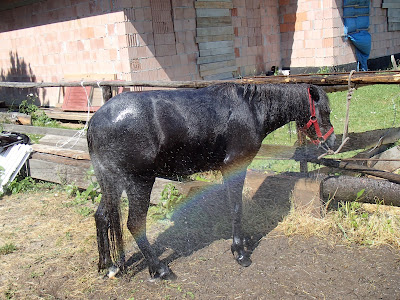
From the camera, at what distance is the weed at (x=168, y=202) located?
4.92 metres

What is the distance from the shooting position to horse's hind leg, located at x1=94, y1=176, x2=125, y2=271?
363 cm

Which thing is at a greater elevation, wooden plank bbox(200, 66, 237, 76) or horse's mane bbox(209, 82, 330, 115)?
wooden plank bbox(200, 66, 237, 76)

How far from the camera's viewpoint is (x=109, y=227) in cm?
377

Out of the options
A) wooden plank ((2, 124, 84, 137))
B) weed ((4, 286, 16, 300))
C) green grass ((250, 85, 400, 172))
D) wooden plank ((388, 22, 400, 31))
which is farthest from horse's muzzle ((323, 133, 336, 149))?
wooden plank ((388, 22, 400, 31))

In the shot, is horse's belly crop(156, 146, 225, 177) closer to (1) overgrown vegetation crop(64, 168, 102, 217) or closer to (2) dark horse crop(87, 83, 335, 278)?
(2) dark horse crop(87, 83, 335, 278)

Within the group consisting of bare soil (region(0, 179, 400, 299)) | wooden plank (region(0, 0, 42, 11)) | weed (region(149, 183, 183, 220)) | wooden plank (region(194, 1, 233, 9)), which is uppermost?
wooden plank (region(0, 0, 42, 11))

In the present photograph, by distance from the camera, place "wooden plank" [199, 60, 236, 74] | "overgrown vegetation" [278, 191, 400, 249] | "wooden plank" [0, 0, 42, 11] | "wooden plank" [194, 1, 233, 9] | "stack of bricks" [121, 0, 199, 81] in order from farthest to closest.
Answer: "wooden plank" [0, 0, 42, 11]
"wooden plank" [199, 60, 236, 74]
"wooden plank" [194, 1, 233, 9]
"stack of bricks" [121, 0, 199, 81]
"overgrown vegetation" [278, 191, 400, 249]

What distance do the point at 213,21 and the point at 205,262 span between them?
30.4ft

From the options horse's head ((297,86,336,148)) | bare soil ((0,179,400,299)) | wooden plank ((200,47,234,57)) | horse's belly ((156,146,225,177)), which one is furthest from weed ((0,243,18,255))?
wooden plank ((200,47,234,57))

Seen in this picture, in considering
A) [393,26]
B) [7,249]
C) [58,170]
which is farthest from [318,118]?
[393,26]

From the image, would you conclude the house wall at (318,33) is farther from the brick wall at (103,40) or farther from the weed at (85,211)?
the weed at (85,211)

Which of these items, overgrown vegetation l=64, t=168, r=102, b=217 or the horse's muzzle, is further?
overgrown vegetation l=64, t=168, r=102, b=217

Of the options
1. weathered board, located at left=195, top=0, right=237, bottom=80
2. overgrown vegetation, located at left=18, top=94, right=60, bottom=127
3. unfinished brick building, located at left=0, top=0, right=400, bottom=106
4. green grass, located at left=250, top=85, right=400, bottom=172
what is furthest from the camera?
weathered board, located at left=195, top=0, right=237, bottom=80

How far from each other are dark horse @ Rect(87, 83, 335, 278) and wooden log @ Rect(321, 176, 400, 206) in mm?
529
